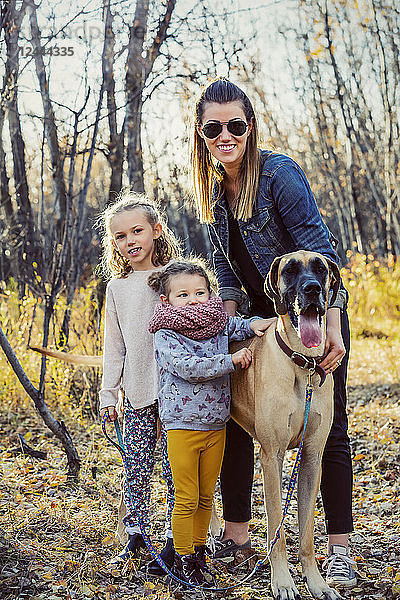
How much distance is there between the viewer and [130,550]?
3408 millimetres

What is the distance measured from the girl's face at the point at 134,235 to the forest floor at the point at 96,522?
1548 mm

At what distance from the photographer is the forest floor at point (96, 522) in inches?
123

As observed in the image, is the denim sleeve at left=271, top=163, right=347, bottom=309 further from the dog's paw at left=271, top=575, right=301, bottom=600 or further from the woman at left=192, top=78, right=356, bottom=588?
the dog's paw at left=271, top=575, right=301, bottom=600

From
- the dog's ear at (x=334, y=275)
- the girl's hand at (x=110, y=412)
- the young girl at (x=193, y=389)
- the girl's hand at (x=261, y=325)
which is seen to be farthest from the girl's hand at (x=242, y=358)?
the girl's hand at (x=110, y=412)

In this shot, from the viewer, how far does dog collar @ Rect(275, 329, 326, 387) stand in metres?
2.92

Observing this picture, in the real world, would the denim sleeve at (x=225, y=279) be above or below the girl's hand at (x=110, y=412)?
above

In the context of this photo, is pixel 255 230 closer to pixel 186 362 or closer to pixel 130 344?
pixel 186 362

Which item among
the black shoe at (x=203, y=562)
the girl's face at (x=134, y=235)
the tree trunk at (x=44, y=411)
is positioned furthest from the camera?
the tree trunk at (x=44, y=411)

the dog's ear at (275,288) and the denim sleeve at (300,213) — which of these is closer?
the dog's ear at (275,288)

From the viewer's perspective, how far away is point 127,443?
11.5 feet

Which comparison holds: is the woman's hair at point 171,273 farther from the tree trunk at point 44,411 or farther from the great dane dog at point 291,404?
the tree trunk at point 44,411

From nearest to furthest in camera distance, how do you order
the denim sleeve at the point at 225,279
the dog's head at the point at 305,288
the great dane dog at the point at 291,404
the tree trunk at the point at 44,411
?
the dog's head at the point at 305,288 < the great dane dog at the point at 291,404 < the denim sleeve at the point at 225,279 < the tree trunk at the point at 44,411

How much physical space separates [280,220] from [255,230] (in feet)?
0.45

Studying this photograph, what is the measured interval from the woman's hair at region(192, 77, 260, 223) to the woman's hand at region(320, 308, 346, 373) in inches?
27.2
